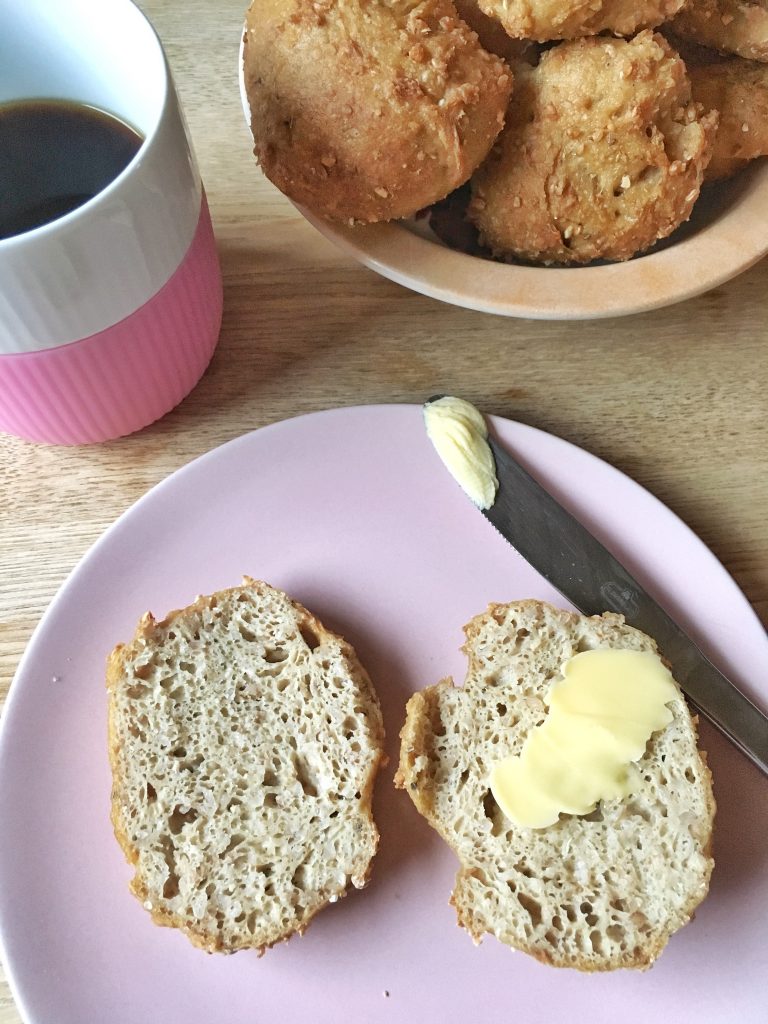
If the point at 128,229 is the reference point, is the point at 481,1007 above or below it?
below

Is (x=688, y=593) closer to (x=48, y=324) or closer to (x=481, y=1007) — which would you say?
(x=481, y=1007)

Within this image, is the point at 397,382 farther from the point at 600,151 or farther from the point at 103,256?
the point at 103,256

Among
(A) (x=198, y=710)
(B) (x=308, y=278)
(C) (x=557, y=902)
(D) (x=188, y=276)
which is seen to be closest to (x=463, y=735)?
(C) (x=557, y=902)

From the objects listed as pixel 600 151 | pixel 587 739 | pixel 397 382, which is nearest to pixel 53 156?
pixel 397 382

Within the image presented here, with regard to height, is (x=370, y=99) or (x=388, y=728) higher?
(x=370, y=99)

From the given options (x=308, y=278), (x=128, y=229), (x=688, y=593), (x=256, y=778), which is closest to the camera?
(x=128, y=229)

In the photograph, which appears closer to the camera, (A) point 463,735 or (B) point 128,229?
(B) point 128,229
